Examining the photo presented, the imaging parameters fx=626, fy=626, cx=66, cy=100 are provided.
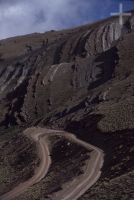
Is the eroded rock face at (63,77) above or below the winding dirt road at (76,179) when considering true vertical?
above

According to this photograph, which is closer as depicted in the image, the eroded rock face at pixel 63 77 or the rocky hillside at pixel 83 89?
the rocky hillside at pixel 83 89

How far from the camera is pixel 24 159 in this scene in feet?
182

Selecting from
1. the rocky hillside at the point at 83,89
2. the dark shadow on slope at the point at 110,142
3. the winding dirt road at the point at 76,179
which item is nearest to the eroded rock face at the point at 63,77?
the rocky hillside at the point at 83,89

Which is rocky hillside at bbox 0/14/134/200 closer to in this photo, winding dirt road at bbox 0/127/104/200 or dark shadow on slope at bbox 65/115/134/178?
dark shadow on slope at bbox 65/115/134/178

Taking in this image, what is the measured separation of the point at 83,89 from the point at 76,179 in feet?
159

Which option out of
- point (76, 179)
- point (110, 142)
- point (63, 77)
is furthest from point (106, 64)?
point (76, 179)

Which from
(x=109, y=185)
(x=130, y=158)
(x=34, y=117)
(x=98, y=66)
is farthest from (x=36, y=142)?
(x=98, y=66)

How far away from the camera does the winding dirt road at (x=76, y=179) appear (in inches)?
1516

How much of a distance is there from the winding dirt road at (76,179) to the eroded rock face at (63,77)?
14.0 meters

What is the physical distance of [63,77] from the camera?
95.1 metres

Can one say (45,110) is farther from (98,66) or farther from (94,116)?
(94,116)

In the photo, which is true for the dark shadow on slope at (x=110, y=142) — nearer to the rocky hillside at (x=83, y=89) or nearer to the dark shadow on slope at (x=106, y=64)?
the rocky hillside at (x=83, y=89)

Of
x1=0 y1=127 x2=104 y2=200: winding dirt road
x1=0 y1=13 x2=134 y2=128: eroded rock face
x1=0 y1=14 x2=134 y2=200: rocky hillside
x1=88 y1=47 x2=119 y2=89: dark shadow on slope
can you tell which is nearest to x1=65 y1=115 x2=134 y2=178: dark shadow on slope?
x1=0 y1=14 x2=134 y2=200: rocky hillside

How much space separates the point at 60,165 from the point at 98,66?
158 ft
